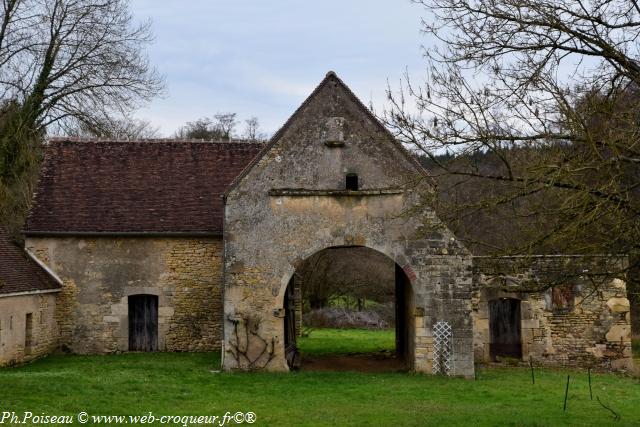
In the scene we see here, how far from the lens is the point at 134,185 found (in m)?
21.6

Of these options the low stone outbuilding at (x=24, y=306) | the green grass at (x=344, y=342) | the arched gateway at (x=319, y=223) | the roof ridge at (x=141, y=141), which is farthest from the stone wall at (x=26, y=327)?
the green grass at (x=344, y=342)

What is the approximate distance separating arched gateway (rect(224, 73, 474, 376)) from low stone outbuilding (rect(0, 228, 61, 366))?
5.23 meters

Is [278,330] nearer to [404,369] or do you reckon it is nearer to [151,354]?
[404,369]

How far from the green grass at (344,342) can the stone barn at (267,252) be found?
2.37m

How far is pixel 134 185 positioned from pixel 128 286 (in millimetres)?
3084

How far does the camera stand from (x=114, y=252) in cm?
2044

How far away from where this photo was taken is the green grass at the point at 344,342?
77.0 feet

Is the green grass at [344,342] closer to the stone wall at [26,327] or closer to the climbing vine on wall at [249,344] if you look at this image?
the climbing vine on wall at [249,344]

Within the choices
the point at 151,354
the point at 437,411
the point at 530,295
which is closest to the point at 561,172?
the point at 437,411

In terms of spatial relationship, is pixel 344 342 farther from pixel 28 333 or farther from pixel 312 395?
pixel 312 395

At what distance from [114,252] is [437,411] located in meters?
11.2

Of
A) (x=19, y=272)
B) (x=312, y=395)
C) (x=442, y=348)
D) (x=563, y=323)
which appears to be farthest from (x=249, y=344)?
(x=563, y=323)

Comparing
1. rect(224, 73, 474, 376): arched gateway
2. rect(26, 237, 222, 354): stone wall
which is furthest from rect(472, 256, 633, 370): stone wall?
rect(26, 237, 222, 354): stone wall

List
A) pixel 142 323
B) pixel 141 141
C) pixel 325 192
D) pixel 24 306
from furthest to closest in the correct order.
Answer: pixel 141 141 → pixel 142 323 → pixel 24 306 → pixel 325 192
